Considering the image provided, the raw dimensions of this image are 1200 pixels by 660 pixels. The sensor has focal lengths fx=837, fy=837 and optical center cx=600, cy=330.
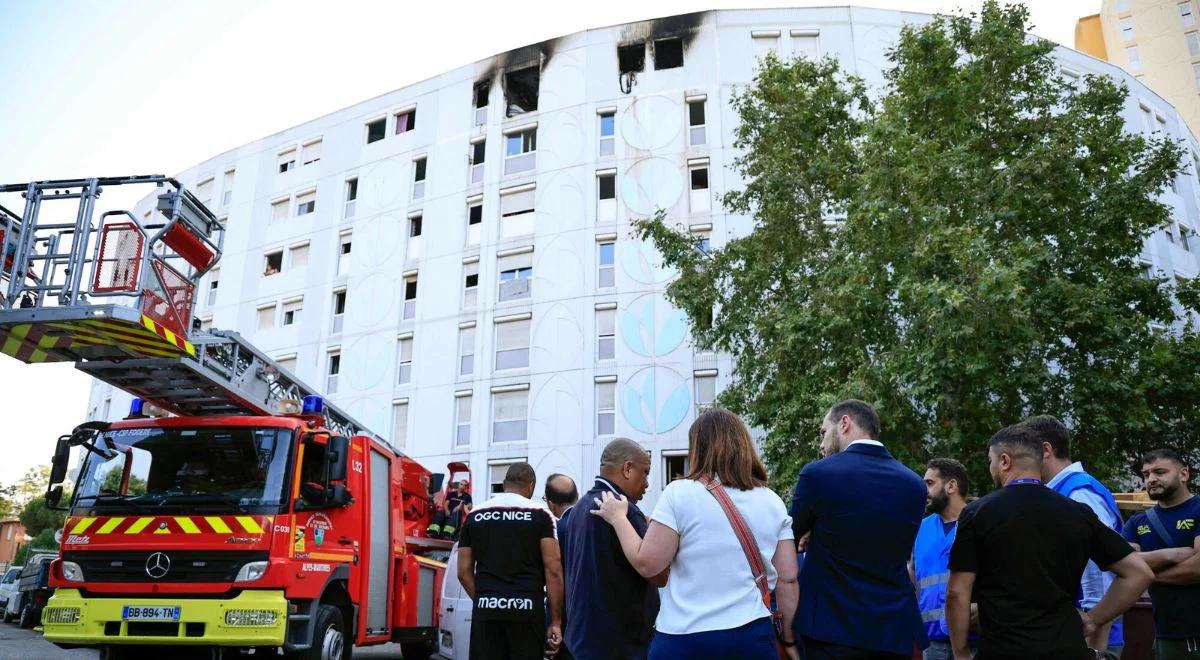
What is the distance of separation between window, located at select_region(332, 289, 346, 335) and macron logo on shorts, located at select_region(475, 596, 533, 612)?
25315 mm

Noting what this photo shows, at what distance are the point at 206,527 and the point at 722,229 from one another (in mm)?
19827

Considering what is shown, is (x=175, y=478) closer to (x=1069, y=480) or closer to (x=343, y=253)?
(x=1069, y=480)

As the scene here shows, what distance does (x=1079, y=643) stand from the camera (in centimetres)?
353

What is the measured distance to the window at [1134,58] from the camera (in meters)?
51.8

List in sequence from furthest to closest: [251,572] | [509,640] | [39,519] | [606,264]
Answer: [39,519] < [606,264] < [251,572] < [509,640]

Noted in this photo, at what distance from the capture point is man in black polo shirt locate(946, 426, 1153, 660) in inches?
140

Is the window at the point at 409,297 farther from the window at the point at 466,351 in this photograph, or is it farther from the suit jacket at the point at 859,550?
the suit jacket at the point at 859,550

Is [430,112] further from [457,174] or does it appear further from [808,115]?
[808,115]

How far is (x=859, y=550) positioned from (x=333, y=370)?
27747mm

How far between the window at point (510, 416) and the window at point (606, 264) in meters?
4.05

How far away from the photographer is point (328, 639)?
7.56 metres

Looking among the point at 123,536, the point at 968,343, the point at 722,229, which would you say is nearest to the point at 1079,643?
the point at 123,536

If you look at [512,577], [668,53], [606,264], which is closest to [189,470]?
[512,577]

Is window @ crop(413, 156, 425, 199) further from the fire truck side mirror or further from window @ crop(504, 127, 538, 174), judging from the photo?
the fire truck side mirror
